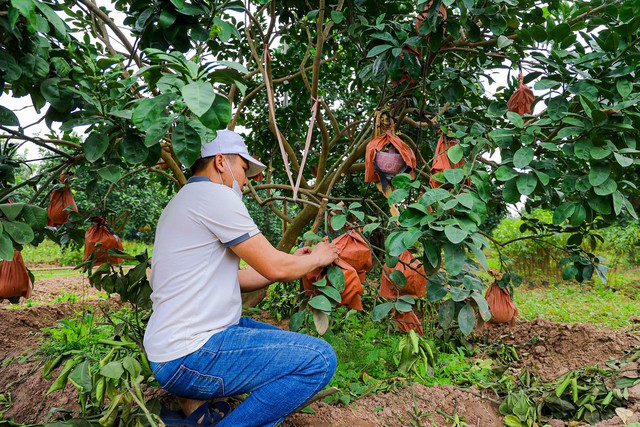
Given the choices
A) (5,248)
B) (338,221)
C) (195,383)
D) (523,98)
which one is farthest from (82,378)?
(523,98)

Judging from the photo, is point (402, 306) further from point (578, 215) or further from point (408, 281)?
point (578, 215)

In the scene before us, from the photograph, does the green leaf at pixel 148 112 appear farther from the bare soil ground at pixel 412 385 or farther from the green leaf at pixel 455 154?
the bare soil ground at pixel 412 385

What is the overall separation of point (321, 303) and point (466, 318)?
1.93 feet

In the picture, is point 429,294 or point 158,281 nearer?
point 158,281

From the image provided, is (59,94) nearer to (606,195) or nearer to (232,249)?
(232,249)

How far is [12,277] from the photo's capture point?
90.9 inches

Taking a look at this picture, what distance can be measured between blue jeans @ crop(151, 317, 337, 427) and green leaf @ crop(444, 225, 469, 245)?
634 millimetres

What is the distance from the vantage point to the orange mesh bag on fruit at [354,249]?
1879 millimetres

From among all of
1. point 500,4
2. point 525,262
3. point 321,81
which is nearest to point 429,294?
point 500,4

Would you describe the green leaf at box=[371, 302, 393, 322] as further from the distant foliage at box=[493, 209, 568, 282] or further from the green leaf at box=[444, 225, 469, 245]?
the distant foliage at box=[493, 209, 568, 282]

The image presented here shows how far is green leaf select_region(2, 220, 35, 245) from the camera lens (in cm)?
176

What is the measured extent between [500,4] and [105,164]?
190 cm

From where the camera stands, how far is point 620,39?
77.3 inches

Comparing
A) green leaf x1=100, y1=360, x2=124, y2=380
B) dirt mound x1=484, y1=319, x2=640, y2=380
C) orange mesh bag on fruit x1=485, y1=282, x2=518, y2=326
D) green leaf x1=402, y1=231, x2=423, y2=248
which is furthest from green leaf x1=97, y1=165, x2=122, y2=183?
dirt mound x1=484, y1=319, x2=640, y2=380
